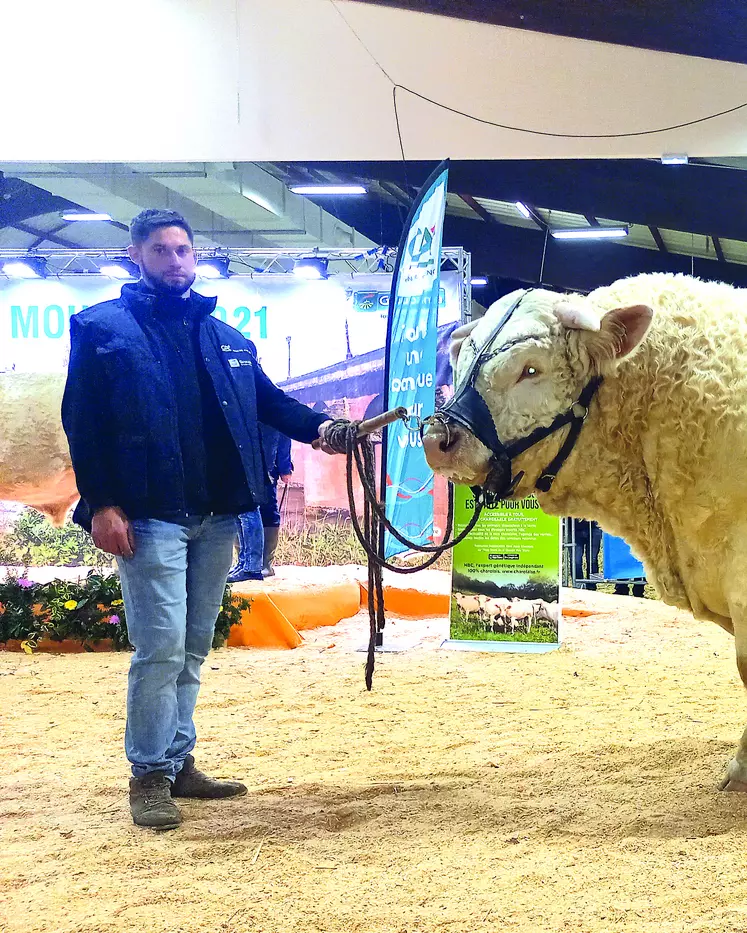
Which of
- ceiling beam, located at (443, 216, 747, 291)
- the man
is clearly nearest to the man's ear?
the man

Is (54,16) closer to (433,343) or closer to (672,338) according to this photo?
(433,343)

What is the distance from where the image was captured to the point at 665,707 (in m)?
4.01

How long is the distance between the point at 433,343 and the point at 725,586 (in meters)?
2.82

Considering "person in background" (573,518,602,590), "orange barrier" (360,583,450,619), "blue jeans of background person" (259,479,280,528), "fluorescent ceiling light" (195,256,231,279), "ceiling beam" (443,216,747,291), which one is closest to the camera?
"blue jeans of background person" (259,479,280,528)

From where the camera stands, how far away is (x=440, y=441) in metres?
2.45

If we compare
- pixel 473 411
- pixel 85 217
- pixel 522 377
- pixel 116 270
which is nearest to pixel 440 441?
pixel 473 411

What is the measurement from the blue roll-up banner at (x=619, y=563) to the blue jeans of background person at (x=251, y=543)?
334cm

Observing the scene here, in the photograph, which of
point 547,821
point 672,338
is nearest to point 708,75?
point 672,338

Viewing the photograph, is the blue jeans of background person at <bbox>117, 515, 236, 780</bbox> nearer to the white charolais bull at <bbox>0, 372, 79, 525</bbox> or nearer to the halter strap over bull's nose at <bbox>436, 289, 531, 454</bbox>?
the halter strap over bull's nose at <bbox>436, 289, 531, 454</bbox>

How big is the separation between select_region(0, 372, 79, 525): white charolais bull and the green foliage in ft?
3.86

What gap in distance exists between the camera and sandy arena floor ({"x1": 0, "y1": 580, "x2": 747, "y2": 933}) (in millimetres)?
1950

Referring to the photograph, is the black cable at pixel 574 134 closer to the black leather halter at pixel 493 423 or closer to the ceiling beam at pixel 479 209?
the ceiling beam at pixel 479 209

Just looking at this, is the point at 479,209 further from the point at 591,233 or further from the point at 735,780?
the point at 735,780

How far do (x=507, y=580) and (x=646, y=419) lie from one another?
330 cm
